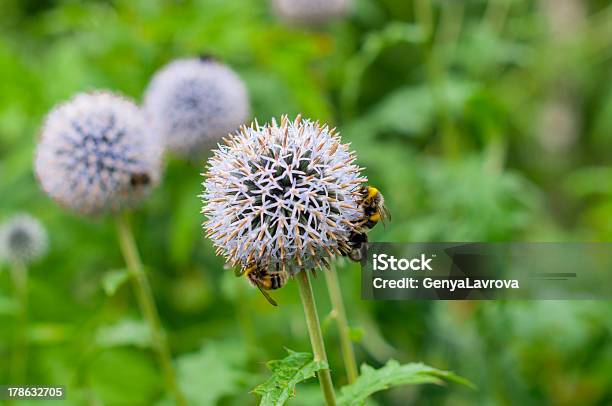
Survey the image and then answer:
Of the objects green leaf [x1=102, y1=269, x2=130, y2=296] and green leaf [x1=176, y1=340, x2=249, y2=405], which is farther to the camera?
green leaf [x1=176, y1=340, x2=249, y2=405]

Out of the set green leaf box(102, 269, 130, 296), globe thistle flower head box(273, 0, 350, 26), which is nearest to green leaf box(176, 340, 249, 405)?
green leaf box(102, 269, 130, 296)

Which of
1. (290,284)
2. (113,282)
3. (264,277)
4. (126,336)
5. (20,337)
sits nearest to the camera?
(264,277)

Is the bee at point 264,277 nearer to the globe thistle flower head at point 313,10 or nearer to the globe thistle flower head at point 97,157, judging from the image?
the globe thistle flower head at point 97,157

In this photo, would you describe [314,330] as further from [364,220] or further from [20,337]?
[20,337]

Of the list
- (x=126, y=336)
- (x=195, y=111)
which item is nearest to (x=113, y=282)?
(x=126, y=336)

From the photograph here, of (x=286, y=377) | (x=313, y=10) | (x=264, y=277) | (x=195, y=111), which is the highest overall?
(x=313, y=10)

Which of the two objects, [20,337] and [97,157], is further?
[20,337]

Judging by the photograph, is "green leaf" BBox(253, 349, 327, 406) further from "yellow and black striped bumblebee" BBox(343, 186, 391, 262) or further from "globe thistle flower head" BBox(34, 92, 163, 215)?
"globe thistle flower head" BBox(34, 92, 163, 215)
